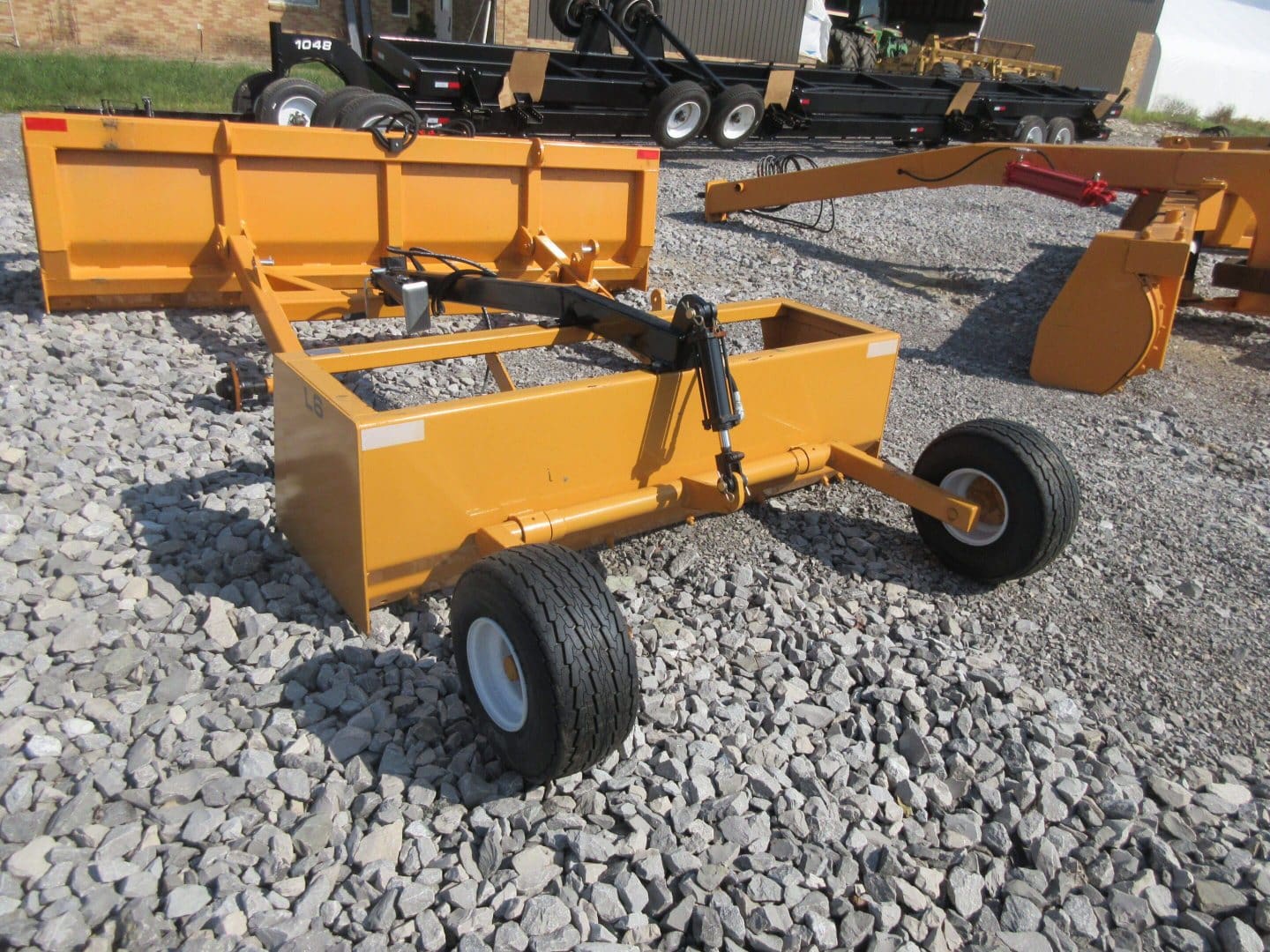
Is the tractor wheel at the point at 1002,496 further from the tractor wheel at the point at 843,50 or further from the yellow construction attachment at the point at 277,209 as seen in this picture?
the tractor wheel at the point at 843,50

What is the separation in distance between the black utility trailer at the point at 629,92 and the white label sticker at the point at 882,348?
5.50 meters

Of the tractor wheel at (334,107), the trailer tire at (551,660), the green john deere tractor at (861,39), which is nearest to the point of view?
the trailer tire at (551,660)

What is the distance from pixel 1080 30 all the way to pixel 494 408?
31.6 m

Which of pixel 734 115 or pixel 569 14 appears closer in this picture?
pixel 734 115

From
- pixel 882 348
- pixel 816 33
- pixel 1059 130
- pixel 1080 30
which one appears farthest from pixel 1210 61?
pixel 882 348

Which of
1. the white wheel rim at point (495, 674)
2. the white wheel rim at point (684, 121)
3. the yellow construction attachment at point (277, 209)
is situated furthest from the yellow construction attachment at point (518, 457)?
the white wheel rim at point (684, 121)

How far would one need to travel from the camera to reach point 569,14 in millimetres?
12070

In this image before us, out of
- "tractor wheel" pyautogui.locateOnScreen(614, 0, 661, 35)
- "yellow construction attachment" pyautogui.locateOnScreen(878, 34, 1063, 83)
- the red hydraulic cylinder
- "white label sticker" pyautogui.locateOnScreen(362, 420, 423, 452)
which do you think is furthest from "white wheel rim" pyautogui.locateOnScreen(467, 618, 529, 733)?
"yellow construction attachment" pyautogui.locateOnScreen(878, 34, 1063, 83)

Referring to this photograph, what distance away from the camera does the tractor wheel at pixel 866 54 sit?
21.2 m

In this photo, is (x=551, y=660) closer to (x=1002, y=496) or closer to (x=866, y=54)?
(x=1002, y=496)

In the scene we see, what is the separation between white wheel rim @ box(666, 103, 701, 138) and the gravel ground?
8.08 metres

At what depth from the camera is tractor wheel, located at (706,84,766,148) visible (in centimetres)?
1166

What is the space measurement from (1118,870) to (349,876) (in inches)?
73.4

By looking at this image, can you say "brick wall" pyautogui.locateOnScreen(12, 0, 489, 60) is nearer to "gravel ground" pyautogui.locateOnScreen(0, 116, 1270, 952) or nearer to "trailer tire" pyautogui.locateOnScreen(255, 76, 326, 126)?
"trailer tire" pyautogui.locateOnScreen(255, 76, 326, 126)
